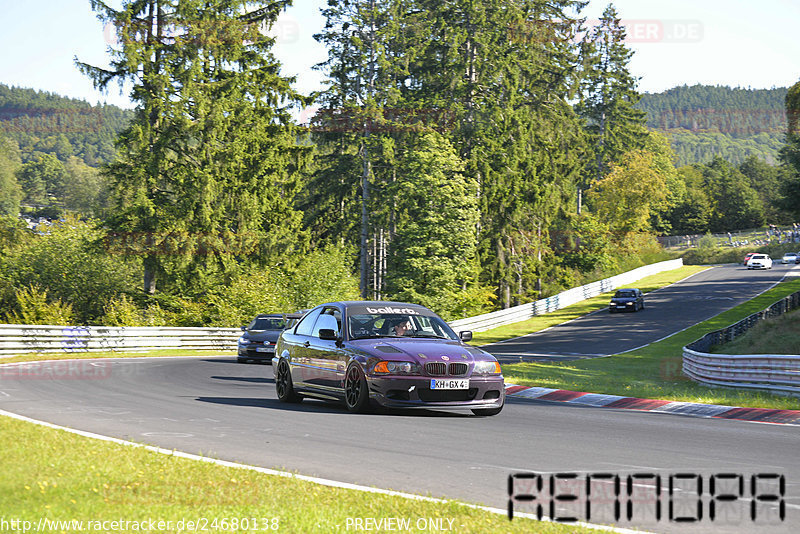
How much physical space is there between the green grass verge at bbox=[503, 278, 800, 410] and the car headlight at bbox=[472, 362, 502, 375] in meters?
6.04

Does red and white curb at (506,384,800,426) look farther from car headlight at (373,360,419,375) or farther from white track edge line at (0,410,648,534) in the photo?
white track edge line at (0,410,648,534)

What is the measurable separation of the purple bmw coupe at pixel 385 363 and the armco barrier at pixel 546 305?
3399 cm

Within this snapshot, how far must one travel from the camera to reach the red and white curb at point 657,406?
14383mm

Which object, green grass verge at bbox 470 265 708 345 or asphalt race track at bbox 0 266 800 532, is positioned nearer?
asphalt race track at bbox 0 266 800 532

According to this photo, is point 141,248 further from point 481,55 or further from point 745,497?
point 745,497

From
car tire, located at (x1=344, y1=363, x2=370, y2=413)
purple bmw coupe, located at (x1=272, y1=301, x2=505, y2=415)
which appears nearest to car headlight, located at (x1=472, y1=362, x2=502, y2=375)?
purple bmw coupe, located at (x1=272, y1=301, x2=505, y2=415)

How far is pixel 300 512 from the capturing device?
612 cm

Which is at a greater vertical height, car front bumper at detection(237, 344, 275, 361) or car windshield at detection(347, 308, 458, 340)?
car windshield at detection(347, 308, 458, 340)

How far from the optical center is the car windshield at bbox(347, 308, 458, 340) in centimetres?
1369

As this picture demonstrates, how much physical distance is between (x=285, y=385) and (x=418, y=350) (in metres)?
3.41

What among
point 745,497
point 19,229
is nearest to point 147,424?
point 745,497

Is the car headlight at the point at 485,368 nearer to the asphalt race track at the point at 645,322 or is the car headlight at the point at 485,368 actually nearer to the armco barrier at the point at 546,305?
the asphalt race track at the point at 645,322

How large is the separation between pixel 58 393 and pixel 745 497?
12.5 metres

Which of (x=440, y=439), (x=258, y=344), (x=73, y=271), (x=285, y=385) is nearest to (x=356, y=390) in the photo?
(x=285, y=385)
